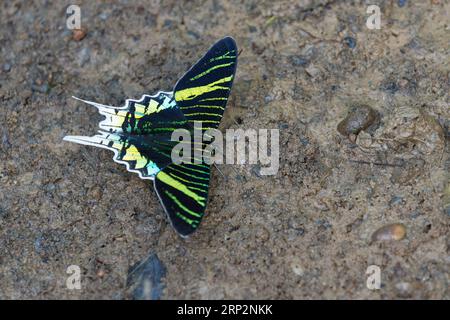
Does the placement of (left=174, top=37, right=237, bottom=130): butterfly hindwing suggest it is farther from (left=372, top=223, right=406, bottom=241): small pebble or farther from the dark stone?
(left=372, top=223, right=406, bottom=241): small pebble

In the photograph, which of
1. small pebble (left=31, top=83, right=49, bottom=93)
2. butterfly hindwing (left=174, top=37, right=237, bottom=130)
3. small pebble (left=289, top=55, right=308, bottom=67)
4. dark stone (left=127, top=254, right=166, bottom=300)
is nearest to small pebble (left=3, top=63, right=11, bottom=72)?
small pebble (left=31, top=83, right=49, bottom=93)

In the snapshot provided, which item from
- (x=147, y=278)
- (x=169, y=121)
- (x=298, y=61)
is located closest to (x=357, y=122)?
(x=298, y=61)

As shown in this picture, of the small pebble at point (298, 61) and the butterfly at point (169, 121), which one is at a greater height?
the small pebble at point (298, 61)

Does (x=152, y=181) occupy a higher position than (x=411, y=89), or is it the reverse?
(x=411, y=89)

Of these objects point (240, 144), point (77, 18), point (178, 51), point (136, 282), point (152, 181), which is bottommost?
point (136, 282)

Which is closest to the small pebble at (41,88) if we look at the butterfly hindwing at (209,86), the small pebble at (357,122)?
the butterfly hindwing at (209,86)

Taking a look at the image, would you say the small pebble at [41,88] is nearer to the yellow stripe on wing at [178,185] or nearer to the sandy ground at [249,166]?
the sandy ground at [249,166]

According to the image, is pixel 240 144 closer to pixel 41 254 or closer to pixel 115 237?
pixel 115 237

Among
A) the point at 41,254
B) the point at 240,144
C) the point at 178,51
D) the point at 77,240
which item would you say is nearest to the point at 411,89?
the point at 240,144
